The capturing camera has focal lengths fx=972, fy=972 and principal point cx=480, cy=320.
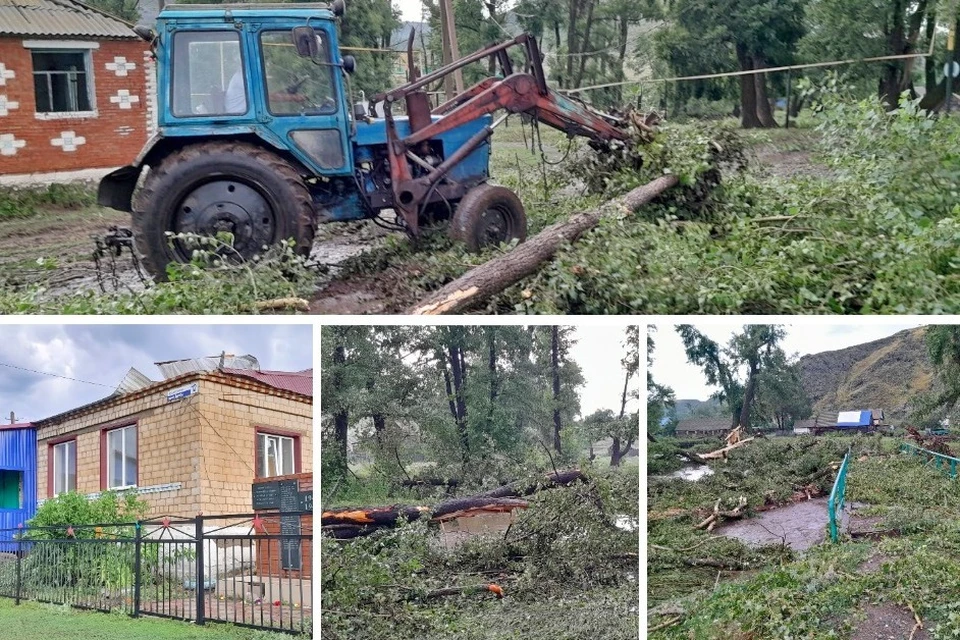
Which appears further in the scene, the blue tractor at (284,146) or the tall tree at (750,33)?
the tall tree at (750,33)

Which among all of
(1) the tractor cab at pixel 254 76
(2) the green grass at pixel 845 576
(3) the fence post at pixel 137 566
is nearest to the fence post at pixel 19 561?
(3) the fence post at pixel 137 566

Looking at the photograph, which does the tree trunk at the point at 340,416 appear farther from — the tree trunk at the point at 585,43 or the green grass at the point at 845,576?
the tree trunk at the point at 585,43

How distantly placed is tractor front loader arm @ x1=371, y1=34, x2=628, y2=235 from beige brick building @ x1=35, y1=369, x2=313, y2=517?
497cm

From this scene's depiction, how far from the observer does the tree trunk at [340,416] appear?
3744 millimetres

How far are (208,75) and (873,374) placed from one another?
602 cm

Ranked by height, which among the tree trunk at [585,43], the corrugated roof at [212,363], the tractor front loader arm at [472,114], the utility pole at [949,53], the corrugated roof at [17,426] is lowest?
the corrugated roof at [17,426]

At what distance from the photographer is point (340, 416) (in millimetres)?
3744

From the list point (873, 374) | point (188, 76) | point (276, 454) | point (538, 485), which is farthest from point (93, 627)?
point (188, 76)

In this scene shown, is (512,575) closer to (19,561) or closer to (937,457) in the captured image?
(937,457)

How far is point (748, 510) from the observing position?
391 centimetres

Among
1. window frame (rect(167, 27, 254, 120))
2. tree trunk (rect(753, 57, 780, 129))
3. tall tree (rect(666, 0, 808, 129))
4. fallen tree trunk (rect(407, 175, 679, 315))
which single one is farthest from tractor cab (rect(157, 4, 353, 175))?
tree trunk (rect(753, 57, 780, 129))

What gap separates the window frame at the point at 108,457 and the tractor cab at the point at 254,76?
14.9 feet

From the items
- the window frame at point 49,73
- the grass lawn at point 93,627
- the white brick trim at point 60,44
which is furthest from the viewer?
the window frame at point 49,73

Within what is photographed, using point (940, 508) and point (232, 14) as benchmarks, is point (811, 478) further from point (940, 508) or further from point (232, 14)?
point (232, 14)
